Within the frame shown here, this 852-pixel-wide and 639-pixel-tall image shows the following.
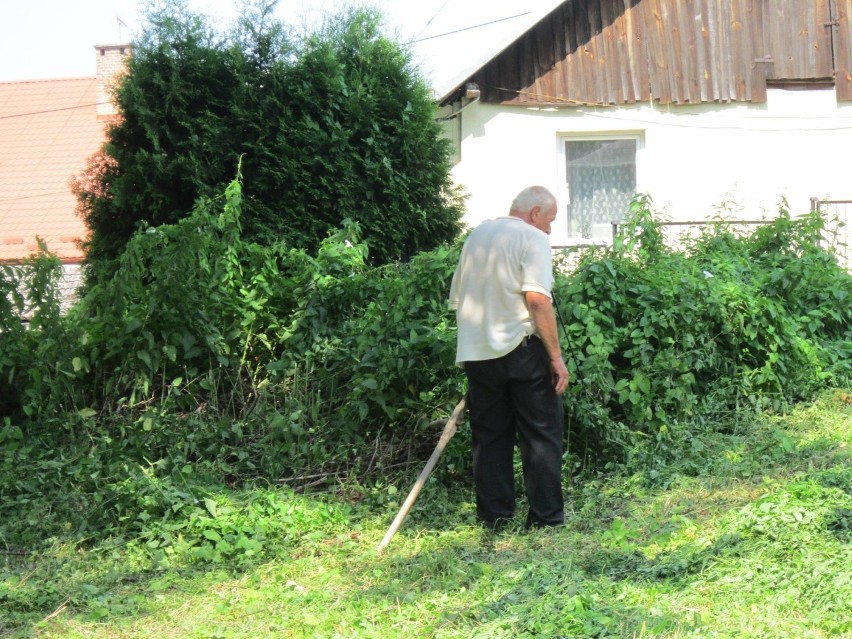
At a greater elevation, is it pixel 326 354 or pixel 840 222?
pixel 840 222

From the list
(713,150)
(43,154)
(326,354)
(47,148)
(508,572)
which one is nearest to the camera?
(508,572)

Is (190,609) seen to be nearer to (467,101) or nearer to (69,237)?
(467,101)

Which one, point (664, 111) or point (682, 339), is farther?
point (664, 111)

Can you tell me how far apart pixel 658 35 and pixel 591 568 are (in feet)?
31.1

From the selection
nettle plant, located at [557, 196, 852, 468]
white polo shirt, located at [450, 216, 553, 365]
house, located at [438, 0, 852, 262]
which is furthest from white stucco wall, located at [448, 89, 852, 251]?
white polo shirt, located at [450, 216, 553, 365]

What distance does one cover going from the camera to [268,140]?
944cm

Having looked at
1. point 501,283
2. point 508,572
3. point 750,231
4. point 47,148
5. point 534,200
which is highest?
point 47,148

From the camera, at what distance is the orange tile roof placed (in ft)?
65.0

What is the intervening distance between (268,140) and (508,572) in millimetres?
6151

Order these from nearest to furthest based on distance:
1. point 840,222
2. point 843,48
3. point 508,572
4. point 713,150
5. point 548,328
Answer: point 508,572 → point 548,328 → point 840,222 → point 713,150 → point 843,48

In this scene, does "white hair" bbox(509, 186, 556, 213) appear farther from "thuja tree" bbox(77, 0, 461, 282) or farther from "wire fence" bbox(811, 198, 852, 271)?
"wire fence" bbox(811, 198, 852, 271)

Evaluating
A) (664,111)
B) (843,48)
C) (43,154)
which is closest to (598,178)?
(664,111)

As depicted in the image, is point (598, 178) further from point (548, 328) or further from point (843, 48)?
point (548, 328)

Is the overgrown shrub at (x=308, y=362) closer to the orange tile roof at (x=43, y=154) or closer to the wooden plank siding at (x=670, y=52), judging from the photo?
the wooden plank siding at (x=670, y=52)
